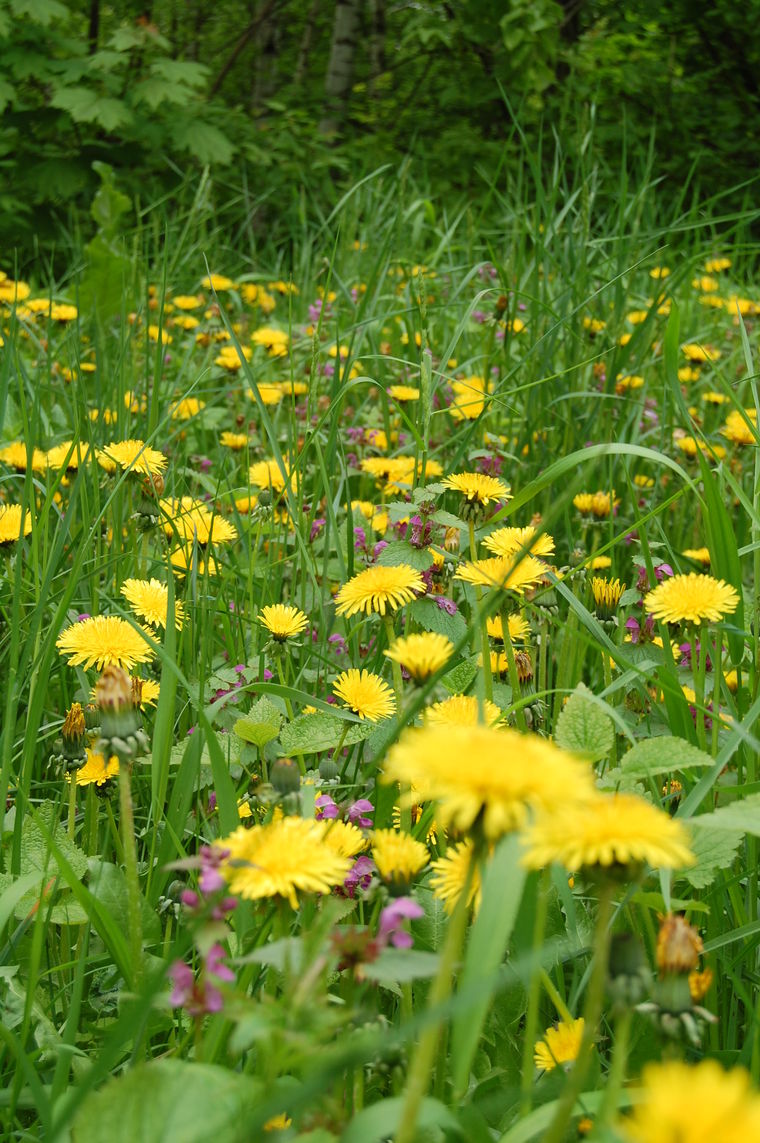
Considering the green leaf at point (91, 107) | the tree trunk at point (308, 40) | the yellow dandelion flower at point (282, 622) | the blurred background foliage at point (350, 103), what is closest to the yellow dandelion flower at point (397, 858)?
the yellow dandelion flower at point (282, 622)

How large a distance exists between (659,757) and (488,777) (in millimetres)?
360

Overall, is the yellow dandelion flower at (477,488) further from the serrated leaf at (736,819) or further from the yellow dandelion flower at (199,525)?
the serrated leaf at (736,819)

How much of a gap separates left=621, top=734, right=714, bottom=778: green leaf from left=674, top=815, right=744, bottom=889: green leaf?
6 cm

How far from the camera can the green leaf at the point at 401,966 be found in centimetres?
46

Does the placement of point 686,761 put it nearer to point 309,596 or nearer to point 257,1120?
point 257,1120

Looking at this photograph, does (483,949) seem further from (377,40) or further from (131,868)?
(377,40)

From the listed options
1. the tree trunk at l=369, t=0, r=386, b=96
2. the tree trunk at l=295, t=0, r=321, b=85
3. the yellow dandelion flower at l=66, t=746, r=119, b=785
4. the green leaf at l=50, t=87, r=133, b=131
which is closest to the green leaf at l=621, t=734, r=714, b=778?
the yellow dandelion flower at l=66, t=746, r=119, b=785

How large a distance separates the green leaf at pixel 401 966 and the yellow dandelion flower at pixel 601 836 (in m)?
0.07

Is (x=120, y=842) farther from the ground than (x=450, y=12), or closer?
closer

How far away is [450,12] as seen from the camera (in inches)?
287

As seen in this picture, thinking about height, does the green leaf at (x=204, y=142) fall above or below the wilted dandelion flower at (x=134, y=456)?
above

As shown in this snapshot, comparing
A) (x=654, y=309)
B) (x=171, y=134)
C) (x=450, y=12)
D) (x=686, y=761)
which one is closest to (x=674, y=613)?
(x=686, y=761)

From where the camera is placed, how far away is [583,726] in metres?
0.80

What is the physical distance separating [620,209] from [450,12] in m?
5.76
